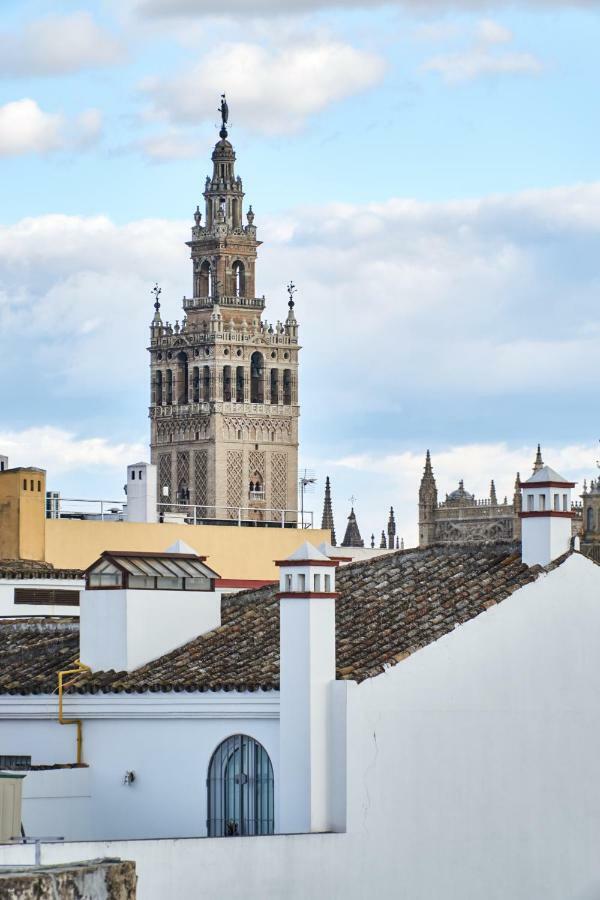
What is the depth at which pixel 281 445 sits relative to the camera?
182 metres

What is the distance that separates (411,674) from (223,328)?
504 feet

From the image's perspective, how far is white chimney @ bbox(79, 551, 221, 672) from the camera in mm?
29234

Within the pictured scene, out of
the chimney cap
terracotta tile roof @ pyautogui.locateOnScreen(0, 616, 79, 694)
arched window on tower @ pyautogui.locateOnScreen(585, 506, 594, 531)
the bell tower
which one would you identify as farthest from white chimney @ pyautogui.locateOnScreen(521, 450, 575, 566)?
the bell tower

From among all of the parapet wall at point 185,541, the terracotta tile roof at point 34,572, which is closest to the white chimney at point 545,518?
the terracotta tile roof at point 34,572

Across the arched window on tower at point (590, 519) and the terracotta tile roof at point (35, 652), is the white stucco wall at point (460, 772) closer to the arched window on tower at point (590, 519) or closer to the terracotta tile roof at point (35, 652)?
the terracotta tile roof at point (35, 652)

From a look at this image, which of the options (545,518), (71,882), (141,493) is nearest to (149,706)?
(545,518)

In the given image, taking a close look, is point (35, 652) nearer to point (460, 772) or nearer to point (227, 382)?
point (460, 772)

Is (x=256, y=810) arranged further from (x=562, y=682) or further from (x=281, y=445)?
(x=281, y=445)

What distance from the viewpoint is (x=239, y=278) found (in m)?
183

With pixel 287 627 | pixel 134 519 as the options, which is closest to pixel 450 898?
pixel 287 627

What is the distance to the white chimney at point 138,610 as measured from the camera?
95.9 ft

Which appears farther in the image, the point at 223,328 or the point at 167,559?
the point at 223,328

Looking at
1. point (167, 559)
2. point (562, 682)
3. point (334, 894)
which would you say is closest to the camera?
point (334, 894)

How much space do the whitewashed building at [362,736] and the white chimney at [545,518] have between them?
0.05 m
